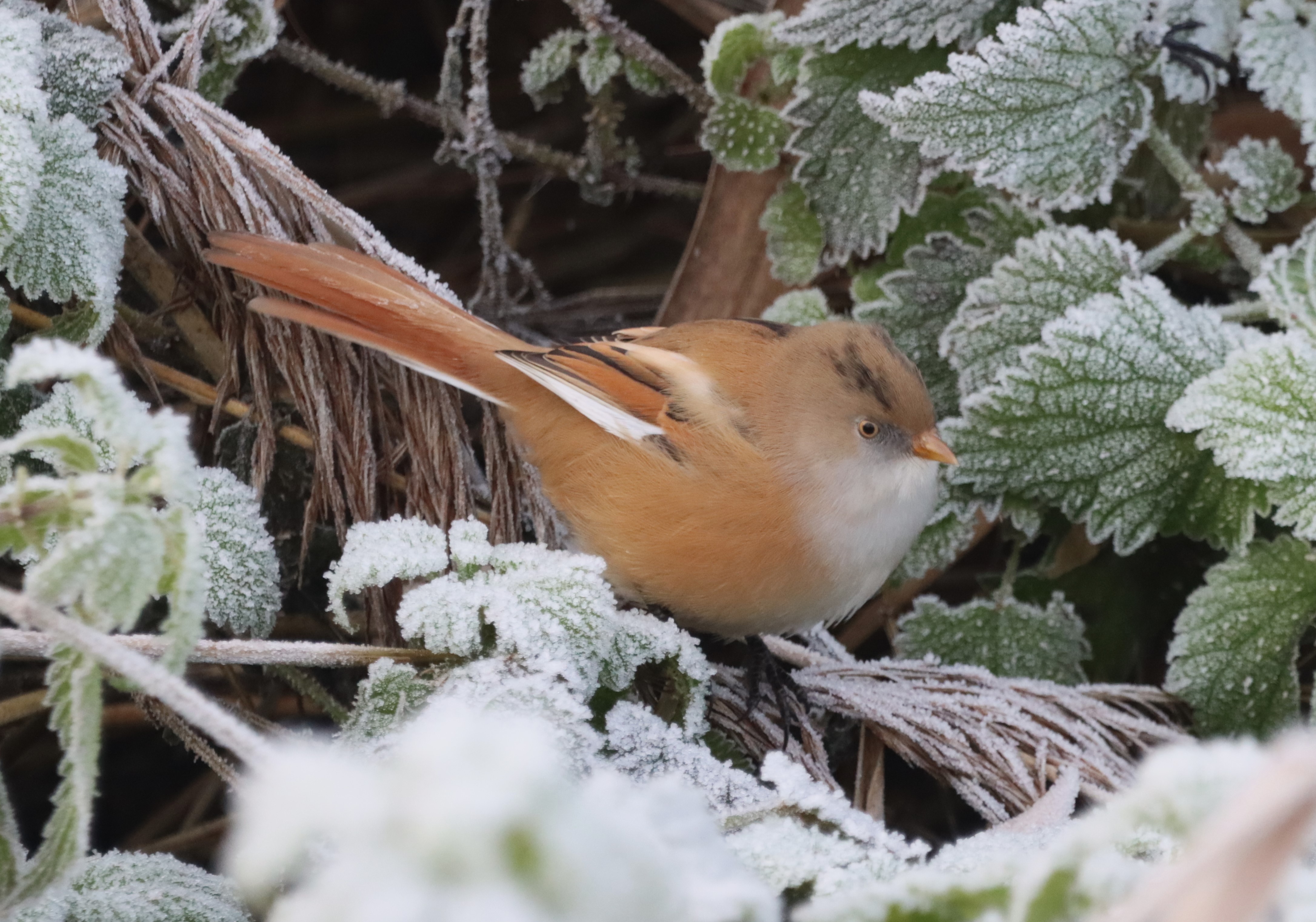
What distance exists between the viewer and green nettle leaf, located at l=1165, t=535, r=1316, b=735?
179 centimetres

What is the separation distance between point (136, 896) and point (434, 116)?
5.25ft

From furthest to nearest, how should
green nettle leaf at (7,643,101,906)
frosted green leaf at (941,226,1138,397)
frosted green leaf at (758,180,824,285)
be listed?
frosted green leaf at (758,180,824,285)
frosted green leaf at (941,226,1138,397)
green nettle leaf at (7,643,101,906)

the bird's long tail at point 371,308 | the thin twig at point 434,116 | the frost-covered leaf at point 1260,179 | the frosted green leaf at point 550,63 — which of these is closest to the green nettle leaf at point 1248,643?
the frost-covered leaf at point 1260,179

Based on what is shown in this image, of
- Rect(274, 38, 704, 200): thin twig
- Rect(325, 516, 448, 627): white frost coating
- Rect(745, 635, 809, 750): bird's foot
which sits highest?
Rect(274, 38, 704, 200): thin twig

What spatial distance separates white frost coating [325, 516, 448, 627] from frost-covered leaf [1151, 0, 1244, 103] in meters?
1.45

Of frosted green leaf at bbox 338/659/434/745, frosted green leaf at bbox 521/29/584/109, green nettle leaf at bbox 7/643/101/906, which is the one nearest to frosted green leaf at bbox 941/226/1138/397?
frosted green leaf at bbox 521/29/584/109

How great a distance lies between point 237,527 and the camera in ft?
4.91

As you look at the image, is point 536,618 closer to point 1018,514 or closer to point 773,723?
point 773,723

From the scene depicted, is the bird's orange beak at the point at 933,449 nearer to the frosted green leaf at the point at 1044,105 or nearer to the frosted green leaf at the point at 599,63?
the frosted green leaf at the point at 1044,105

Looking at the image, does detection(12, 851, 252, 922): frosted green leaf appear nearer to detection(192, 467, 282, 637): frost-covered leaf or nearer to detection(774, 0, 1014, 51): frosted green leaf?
detection(192, 467, 282, 637): frost-covered leaf

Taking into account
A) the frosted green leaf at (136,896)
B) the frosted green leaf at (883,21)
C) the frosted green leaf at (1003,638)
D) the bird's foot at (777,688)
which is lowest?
the frosted green leaf at (136,896)

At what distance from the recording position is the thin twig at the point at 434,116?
2.24m

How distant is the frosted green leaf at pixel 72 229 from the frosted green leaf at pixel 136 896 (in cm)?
66

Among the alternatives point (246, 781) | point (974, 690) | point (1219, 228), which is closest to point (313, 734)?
point (246, 781)
